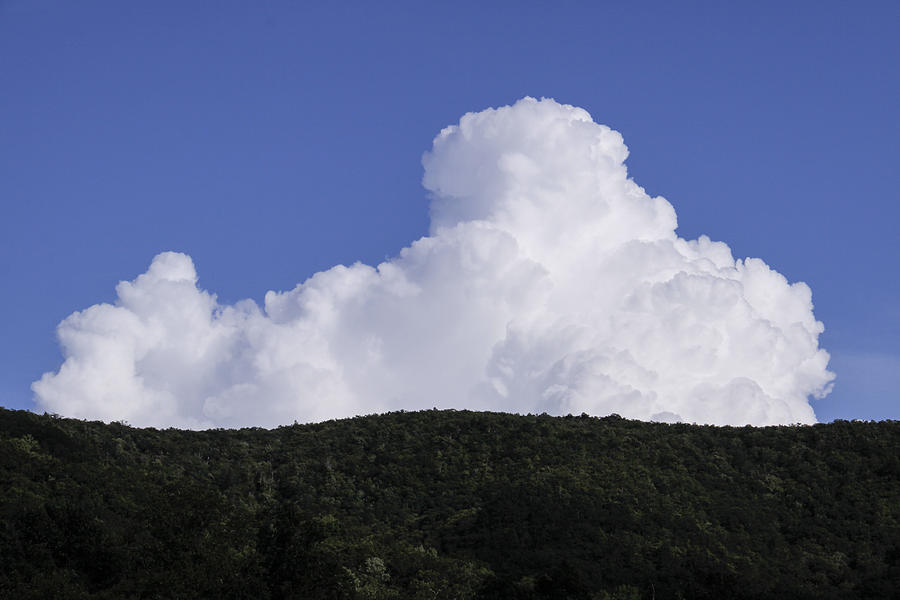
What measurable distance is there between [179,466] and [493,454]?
82.1ft

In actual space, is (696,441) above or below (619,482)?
above

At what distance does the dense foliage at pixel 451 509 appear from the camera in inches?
1736

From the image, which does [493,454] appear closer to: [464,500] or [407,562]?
A: [464,500]

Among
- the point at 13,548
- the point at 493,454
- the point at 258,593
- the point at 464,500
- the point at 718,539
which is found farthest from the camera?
the point at 493,454

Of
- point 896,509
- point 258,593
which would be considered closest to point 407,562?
point 258,593

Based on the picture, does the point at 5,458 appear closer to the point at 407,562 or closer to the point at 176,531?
the point at 176,531

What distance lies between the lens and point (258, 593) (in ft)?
136

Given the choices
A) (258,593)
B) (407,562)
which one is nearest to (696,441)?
(407,562)

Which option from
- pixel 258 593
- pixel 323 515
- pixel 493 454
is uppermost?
pixel 493 454

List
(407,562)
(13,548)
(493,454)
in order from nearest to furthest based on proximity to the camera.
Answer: (13,548)
(407,562)
(493,454)

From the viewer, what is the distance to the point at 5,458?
5644 centimetres

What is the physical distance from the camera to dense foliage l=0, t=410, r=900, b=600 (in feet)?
145

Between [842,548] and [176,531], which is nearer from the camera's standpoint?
[176,531]

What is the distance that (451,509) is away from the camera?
217 ft
